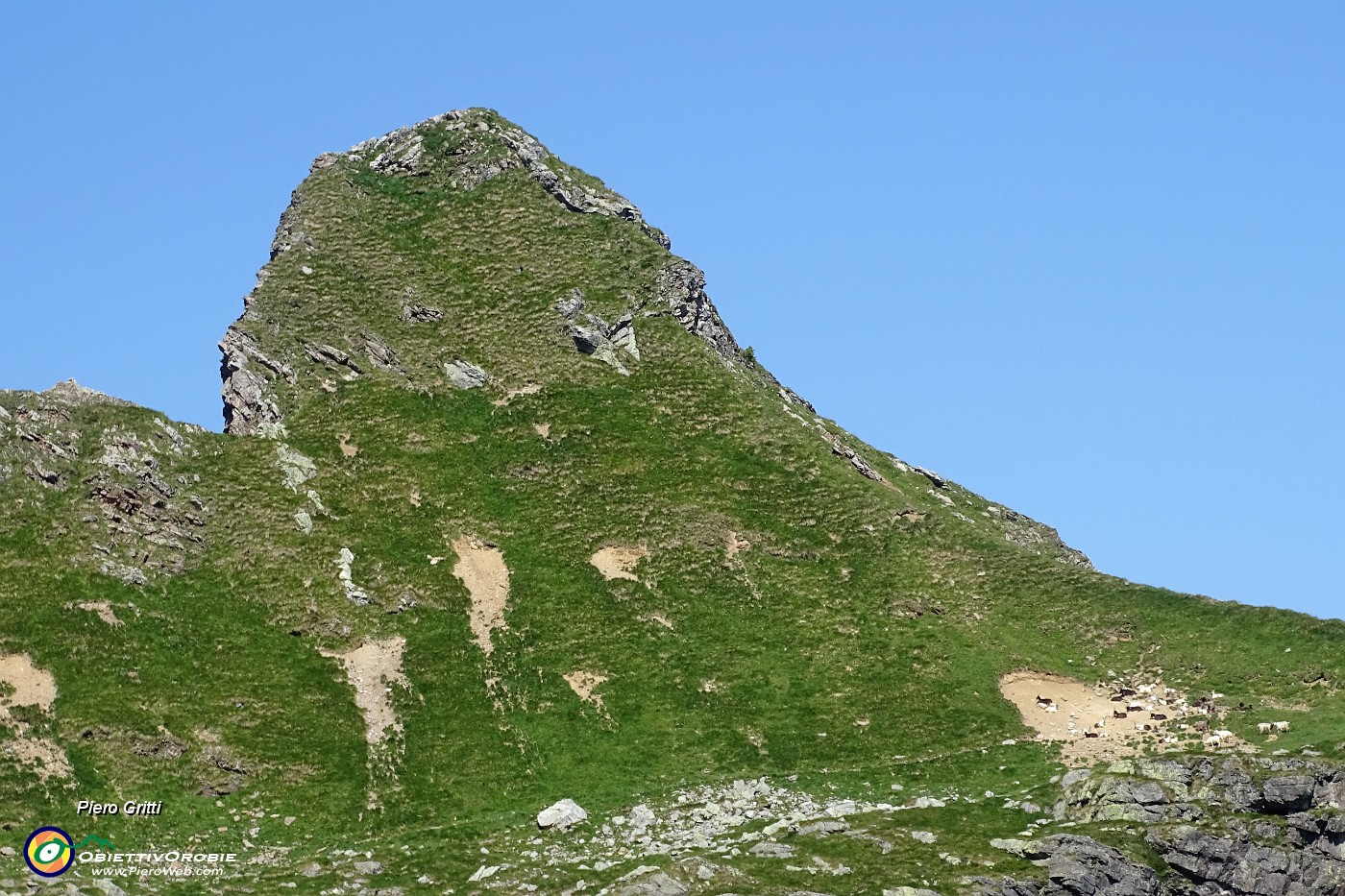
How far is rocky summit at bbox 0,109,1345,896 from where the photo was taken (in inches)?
2618

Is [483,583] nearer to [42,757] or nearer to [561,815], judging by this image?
[561,815]

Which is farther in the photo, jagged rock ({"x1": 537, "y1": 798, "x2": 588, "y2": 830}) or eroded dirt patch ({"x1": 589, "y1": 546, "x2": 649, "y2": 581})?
eroded dirt patch ({"x1": 589, "y1": 546, "x2": 649, "y2": 581})

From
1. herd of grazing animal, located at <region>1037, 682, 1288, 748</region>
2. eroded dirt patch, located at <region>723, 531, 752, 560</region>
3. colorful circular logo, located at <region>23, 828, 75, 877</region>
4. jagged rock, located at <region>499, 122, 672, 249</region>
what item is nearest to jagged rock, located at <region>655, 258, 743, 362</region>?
jagged rock, located at <region>499, 122, 672, 249</region>

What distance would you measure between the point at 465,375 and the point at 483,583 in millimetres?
19322

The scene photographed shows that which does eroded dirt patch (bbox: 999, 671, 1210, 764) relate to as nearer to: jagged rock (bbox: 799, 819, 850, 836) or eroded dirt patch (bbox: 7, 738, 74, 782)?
jagged rock (bbox: 799, 819, 850, 836)

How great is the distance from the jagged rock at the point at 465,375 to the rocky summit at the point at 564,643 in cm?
21

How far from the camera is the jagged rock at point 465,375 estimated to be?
10256cm

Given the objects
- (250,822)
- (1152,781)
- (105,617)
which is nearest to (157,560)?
(105,617)

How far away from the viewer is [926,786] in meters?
73.6

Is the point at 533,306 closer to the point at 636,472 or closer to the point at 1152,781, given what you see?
the point at 636,472

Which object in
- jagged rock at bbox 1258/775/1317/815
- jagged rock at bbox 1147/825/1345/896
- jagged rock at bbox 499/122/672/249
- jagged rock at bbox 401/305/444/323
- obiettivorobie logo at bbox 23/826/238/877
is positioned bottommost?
jagged rock at bbox 1147/825/1345/896

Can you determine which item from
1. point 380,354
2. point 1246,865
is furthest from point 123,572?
point 1246,865

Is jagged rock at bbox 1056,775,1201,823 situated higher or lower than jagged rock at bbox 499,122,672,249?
lower

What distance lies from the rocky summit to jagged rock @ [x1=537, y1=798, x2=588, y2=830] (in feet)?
0.84
